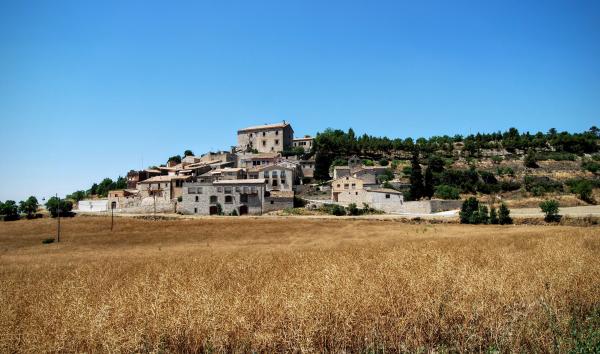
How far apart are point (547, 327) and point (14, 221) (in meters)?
78.6

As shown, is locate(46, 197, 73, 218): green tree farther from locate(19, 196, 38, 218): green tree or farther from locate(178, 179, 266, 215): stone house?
locate(178, 179, 266, 215): stone house

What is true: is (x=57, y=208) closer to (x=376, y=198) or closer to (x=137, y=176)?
(x=137, y=176)

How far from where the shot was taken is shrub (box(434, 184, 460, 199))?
58.8 meters

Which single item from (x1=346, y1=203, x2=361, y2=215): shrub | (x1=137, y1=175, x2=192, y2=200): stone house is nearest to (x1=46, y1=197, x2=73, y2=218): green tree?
(x1=137, y1=175, x2=192, y2=200): stone house

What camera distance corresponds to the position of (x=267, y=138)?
9469cm

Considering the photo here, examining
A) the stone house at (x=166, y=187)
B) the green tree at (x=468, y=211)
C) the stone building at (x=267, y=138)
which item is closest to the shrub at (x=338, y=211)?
the green tree at (x=468, y=211)

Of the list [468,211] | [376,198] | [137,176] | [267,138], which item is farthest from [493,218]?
[137,176]

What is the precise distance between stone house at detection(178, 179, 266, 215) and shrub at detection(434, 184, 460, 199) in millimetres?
30161

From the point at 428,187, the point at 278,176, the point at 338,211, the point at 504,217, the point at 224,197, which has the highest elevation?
the point at 278,176

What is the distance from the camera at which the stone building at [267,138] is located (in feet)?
307

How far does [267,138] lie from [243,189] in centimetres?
3666

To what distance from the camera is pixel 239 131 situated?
99938mm

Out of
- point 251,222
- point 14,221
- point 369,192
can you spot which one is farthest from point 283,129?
point 14,221

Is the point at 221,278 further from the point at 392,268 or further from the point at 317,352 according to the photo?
the point at 317,352
